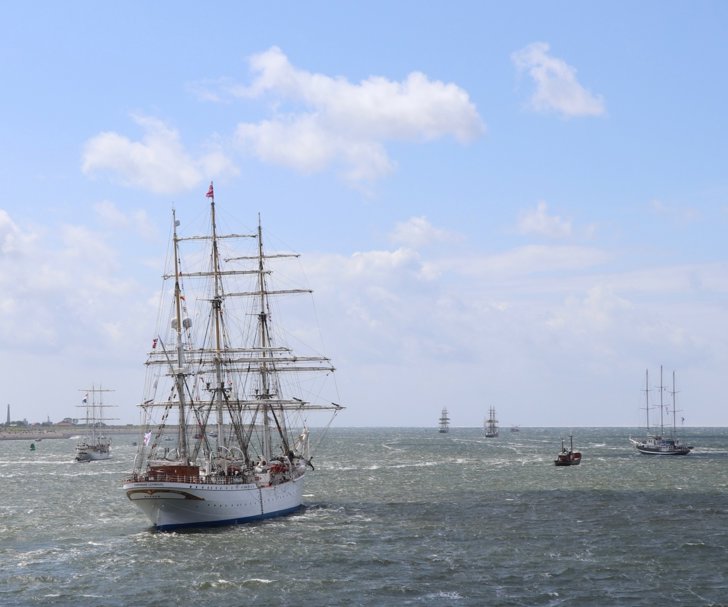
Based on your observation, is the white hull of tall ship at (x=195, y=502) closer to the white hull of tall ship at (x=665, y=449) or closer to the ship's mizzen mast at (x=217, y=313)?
the ship's mizzen mast at (x=217, y=313)

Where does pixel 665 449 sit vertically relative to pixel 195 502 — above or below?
below

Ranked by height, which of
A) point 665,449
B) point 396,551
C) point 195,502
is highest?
point 195,502

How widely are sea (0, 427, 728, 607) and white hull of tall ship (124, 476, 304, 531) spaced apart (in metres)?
1.22

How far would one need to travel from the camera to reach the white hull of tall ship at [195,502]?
66562 mm

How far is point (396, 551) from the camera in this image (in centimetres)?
5794

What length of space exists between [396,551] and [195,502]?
54.1 ft

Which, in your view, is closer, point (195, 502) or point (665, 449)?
point (195, 502)

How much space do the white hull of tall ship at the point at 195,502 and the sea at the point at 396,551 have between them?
4.00ft

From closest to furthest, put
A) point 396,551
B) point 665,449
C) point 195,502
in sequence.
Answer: point 396,551 < point 195,502 < point 665,449

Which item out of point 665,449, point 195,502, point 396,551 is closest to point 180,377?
point 195,502

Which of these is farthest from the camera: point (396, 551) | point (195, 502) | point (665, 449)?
point (665, 449)

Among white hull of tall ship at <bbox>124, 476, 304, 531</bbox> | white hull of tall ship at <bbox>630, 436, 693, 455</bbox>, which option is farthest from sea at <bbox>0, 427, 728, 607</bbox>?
white hull of tall ship at <bbox>630, 436, 693, 455</bbox>

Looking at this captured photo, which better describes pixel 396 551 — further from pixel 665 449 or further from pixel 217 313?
pixel 665 449

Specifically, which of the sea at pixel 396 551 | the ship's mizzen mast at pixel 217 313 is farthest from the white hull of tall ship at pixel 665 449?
the ship's mizzen mast at pixel 217 313
